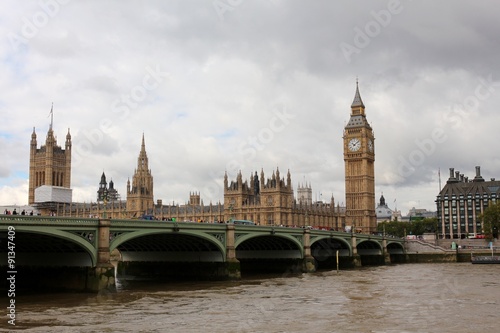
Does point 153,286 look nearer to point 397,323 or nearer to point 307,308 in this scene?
point 307,308

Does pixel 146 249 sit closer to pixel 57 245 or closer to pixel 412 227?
pixel 57 245

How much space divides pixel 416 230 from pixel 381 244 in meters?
66.2

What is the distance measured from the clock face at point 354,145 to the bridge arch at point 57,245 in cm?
9938

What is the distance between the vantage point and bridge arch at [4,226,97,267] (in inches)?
1297

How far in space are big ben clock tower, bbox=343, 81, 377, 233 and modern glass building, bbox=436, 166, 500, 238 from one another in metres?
21.1

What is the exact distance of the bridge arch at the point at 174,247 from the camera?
146 feet

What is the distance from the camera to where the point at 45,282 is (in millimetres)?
39312

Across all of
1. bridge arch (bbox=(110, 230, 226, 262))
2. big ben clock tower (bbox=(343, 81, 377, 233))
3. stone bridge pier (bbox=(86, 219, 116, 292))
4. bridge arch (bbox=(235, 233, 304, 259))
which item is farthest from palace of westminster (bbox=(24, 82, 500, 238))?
stone bridge pier (bbox=(86, 219, 116, 292))

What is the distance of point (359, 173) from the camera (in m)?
132

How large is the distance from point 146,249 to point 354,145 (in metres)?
86.4

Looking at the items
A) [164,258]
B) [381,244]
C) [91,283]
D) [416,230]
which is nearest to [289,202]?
[381,244]

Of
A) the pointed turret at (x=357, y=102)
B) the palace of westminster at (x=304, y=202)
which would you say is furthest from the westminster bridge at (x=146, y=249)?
the pointed turret at (x=357, y=102)

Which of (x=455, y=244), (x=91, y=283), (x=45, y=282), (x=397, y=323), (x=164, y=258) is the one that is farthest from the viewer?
(x=455, y=244)

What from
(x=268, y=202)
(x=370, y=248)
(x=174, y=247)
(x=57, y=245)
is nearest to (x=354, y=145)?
(x=268, y=202)
